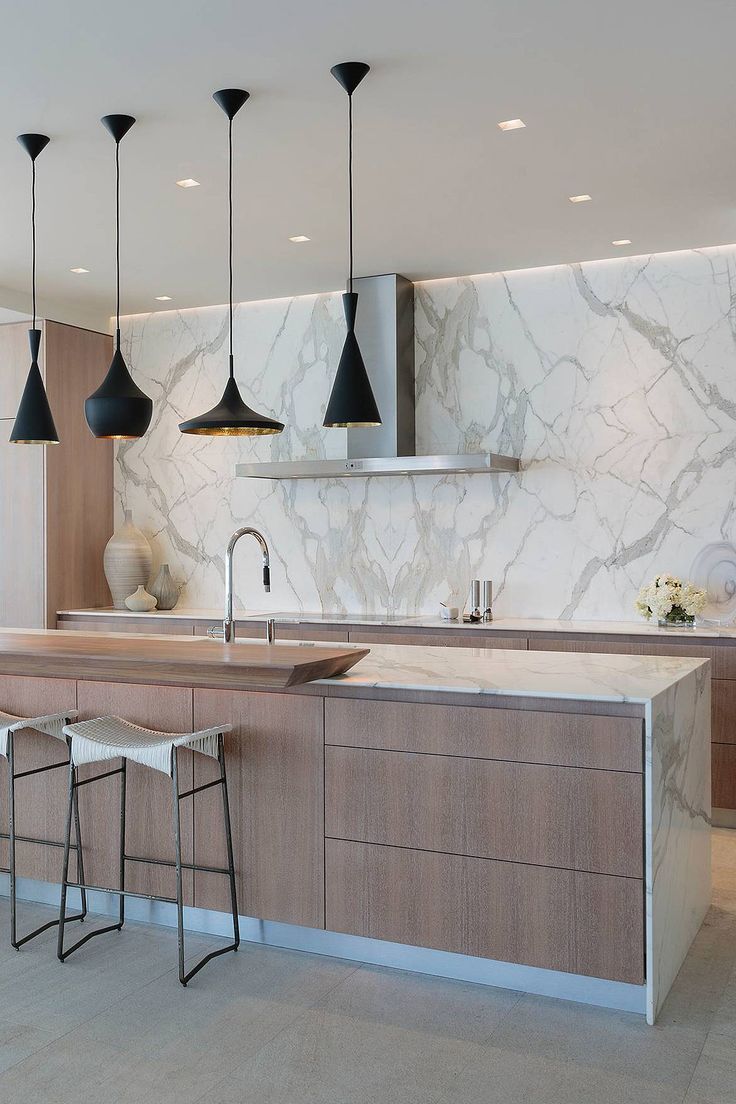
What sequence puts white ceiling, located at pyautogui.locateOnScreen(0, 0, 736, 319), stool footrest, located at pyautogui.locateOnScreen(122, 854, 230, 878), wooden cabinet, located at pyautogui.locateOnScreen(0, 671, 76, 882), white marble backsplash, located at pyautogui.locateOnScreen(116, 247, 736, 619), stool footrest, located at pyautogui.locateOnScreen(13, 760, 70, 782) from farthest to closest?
white marble backsplash, located at pyautogui.locateOnScreen(116, 247, 736, 619) < wooden cabinet, located at pyautogui.locateOnScreen(0, 671, 76, 882) < stool footrest, located at pyautogui.locateOnScreen(13, 760, 70, 782) < stool footrest, located at pyautogui.locateOnScreen(122, 854, 230, 878) < white ceiling, located at pyautogui.locateOnScreen(0, 0, 736, 319)

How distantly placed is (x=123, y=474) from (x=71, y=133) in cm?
319

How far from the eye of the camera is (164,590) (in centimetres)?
612

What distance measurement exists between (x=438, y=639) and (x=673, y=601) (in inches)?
45.5

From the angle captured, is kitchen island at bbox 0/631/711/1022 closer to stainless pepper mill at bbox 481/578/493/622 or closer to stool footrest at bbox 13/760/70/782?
stool footrest at bbox 13/760/70/782

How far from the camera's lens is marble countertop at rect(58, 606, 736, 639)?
459 centimetres

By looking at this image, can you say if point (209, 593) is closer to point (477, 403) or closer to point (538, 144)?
point (477, 403)

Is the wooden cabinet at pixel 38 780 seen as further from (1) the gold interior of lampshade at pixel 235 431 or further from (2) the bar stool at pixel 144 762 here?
(1) the gold interior of lampshade at pixel 235 431

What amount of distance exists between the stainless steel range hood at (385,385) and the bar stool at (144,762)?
246cm

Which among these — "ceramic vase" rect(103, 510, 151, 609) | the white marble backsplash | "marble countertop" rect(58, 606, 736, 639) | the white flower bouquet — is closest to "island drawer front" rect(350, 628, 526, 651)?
"marble countertop" rect(58, 606, 736, 639)

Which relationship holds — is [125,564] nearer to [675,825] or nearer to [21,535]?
[21,535]

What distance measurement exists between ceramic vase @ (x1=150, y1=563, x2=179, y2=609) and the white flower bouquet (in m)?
2.88

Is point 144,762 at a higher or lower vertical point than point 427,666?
lower

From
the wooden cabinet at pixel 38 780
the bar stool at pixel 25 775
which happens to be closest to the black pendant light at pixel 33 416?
the wooden cabinet at pixel 38 780

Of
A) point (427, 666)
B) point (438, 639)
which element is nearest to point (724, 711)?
point (438, 639)
